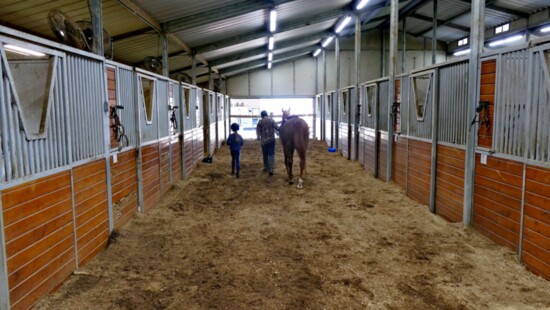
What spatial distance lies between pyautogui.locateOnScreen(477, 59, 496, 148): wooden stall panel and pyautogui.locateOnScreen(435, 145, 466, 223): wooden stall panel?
45 cm

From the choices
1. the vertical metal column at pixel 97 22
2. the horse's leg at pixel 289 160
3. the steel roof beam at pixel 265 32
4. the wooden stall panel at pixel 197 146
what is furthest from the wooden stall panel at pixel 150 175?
the steel roof beam at pixel 265 32

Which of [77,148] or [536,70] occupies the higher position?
[536,70]

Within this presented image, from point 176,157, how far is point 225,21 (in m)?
3.50

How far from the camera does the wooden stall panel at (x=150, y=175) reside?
581cm

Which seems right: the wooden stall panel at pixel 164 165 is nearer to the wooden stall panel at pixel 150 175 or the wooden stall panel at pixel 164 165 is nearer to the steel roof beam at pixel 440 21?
the wooden stall panel at pixel 150 175

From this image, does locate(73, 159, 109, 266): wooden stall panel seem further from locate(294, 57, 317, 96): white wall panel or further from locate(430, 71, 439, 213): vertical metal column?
locate(294, 57, 317, 96): white wall panel

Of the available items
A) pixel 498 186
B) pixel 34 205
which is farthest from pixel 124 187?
pixel 498 186

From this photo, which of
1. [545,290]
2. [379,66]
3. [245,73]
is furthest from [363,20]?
[545,290]

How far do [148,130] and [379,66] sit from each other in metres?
16.4

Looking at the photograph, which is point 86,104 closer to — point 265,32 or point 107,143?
point 107,143

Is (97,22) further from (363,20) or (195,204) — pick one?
(363,20)

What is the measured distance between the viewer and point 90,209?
13.0 feet

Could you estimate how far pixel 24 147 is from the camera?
9.45ft

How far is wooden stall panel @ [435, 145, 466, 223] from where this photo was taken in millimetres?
4953
